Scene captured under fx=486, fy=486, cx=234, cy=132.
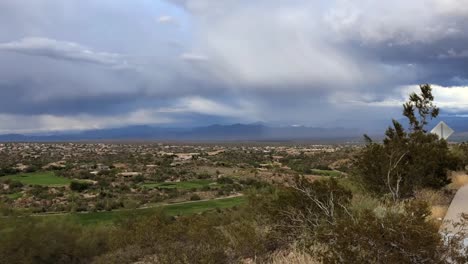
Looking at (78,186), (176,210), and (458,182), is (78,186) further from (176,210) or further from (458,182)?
(458,182)

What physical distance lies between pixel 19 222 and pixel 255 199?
9.38 meters

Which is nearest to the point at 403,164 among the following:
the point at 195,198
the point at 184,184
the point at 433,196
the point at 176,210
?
the point at 433,196

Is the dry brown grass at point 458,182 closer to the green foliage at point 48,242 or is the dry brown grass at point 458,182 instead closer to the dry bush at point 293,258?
the green foliage at point 48,242

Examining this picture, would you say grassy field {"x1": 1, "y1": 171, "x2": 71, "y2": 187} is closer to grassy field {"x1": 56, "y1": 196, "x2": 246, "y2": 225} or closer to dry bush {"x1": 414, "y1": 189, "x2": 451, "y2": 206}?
grassy field {"x1": 56, "y1": 196, "x2": 246, "y2": 225}

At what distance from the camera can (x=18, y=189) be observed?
1950 inches

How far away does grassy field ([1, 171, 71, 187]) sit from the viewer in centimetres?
5494

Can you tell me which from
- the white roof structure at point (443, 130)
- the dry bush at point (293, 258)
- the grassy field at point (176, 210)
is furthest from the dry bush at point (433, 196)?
the grassy field at point (176, 210)

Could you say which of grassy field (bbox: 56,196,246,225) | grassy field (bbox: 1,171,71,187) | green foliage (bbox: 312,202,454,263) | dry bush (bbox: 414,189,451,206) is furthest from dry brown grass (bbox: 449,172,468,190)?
grassy field (bbox: 1,171,71,187)

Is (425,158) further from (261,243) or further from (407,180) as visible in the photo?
(261,243)

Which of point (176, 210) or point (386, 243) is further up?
point (386, 243)

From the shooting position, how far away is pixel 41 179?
Result: 195 feet

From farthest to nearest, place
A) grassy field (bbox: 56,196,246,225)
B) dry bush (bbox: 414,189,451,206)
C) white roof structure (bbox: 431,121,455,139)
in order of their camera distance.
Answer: grassy field (bbox: 56,196,246,225) → white roof structure (bbox: 431,121,455,139) → dry bush (bbox: 414,189,451,206)

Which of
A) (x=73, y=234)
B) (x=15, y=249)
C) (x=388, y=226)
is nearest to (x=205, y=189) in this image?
(x=73, y=234)

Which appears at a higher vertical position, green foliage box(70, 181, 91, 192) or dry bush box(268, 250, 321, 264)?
dry bush box(268, 250, 321, 264)
